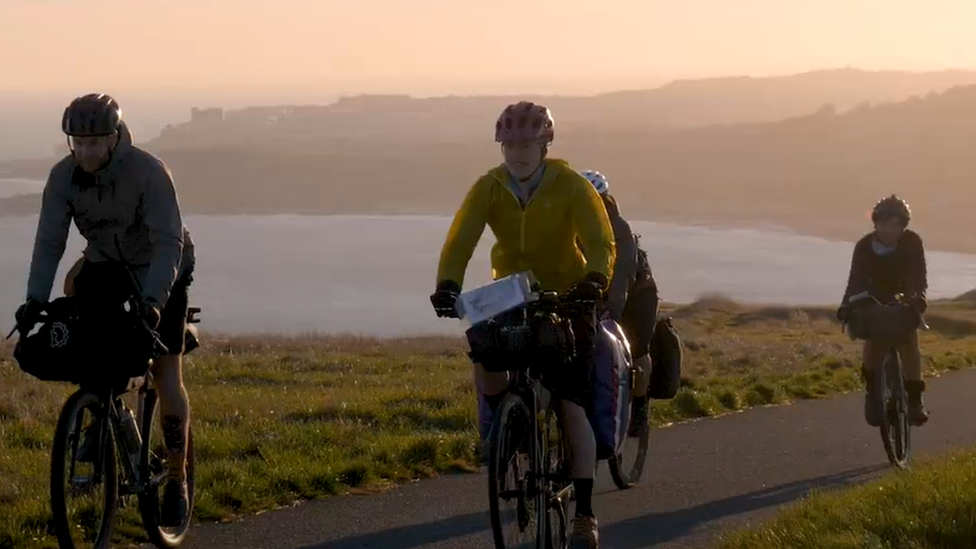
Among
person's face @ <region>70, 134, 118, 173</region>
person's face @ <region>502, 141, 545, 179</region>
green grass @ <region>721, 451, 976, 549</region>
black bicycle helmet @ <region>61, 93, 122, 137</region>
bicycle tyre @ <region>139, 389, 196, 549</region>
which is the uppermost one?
black bicycle helmet @ <region>61, 93, 122, 137</region>

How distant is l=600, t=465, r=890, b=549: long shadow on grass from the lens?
7559mm

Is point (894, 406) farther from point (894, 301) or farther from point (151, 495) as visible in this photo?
point (151, 495)

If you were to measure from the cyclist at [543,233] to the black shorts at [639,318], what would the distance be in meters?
2.60

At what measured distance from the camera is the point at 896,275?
33.1 ft

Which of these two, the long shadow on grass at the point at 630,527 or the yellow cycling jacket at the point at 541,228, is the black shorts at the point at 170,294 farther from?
the long shadow on grass at the point at 630,527

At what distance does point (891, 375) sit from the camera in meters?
10.5

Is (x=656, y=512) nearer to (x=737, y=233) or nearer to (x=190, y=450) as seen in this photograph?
(x=190, y=450)

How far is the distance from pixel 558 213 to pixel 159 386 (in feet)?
6.48

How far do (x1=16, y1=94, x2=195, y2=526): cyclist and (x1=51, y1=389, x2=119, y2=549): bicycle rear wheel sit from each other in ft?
0.22

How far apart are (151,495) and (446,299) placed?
1.66m

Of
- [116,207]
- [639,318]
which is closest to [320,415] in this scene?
[639,318]

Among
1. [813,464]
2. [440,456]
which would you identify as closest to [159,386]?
[440,456]

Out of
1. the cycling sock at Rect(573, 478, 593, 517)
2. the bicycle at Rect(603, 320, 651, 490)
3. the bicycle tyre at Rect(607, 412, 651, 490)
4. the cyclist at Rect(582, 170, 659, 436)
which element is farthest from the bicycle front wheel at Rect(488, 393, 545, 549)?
the bicycle at Rect(603, 320, 651, 490)

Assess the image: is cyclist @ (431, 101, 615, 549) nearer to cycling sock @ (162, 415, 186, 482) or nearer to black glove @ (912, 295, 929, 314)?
cycling sock @ (162, 415, 186, 482)
